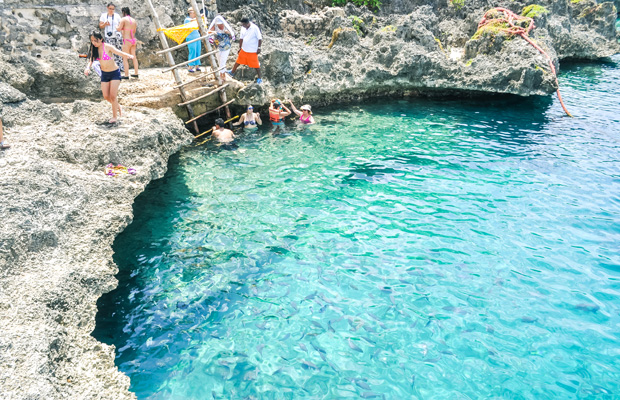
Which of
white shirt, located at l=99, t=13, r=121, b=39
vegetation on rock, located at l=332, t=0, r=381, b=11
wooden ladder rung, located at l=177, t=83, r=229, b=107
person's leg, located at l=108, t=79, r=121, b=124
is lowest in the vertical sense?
wooden ladder rung, located at l=177, t=83, r=229, b=107

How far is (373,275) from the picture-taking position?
663cm

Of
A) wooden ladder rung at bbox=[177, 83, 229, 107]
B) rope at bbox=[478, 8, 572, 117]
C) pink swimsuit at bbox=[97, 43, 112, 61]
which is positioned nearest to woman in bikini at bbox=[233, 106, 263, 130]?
wooden ladder rung at bbox=[177, 83, 229, 107]

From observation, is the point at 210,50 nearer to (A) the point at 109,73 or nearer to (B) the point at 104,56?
(A) the point at 109,73

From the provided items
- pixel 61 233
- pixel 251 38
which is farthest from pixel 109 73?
pixel 251 38

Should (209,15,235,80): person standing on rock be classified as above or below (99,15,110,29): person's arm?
below

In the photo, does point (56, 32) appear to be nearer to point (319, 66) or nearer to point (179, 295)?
point (319, 66)

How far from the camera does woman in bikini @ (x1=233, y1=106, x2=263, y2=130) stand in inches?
494

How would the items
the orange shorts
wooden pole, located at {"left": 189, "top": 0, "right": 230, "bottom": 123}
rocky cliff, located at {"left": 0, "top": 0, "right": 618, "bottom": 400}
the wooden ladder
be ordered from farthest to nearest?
the orange shorts → wooden pole, located at {"left": 189, "top": 0, "right": 230, "bottom": 123} → the wooden ladder → rocky cliff, located at {"left": 0, "top": 0, "right": 618, "bottom": 400}

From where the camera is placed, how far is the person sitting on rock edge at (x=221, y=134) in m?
11.5

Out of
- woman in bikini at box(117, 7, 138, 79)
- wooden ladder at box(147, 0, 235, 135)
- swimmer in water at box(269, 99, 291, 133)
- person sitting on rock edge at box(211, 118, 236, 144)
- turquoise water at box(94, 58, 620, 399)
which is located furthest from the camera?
swimmer in water at box(269, 99, 291, 133)

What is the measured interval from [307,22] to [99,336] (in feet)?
52.4

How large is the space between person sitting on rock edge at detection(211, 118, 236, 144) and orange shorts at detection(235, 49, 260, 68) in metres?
2.27

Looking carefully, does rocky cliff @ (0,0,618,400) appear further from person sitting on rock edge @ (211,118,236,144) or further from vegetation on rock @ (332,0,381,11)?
person sitting on rock edge @ (211,118,236,144)

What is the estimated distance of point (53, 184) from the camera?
5.86m
